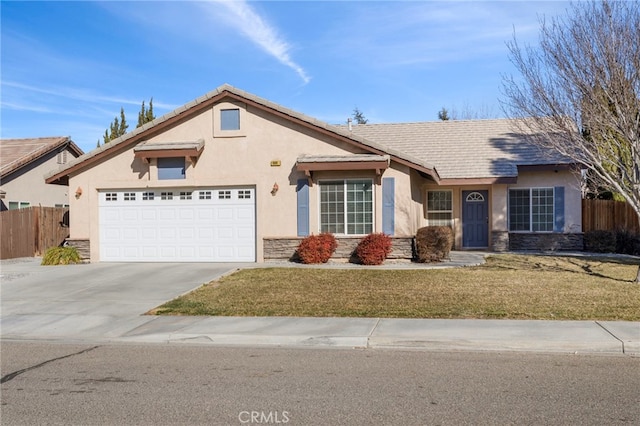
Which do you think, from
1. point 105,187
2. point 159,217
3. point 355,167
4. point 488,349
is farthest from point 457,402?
point 105,187

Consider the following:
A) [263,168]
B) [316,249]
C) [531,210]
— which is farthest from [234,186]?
[531,210]

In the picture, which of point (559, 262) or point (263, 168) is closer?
point (559, 262)

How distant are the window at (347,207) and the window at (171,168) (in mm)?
4687

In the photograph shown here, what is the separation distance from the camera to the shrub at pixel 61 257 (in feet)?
61.8

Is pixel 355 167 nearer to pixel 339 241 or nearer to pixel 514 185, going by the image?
pixel 339 241

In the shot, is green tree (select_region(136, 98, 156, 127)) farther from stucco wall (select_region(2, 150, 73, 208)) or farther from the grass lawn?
the grass lawn

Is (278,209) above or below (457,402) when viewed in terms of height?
above

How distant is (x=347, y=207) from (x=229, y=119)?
486cm

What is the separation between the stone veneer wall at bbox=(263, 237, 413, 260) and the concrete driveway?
149 centimetres

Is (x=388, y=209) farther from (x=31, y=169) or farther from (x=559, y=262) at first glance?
(x=31, y=169)

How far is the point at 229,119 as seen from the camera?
62.6ft

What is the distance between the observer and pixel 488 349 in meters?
8.32

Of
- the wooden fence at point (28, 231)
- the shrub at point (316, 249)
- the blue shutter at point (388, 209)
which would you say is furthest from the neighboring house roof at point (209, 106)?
the wooden fence at point (28, 231)

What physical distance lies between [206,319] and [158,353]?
6.73ft
